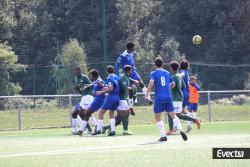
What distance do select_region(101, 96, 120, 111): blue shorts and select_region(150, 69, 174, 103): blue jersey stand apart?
3.65m

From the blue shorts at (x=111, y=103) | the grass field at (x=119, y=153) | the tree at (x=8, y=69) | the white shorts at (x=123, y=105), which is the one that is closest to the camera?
the grass field at (x=119, y=153)

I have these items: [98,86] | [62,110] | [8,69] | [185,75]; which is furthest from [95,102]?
[8,69]

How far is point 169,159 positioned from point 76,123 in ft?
36.0

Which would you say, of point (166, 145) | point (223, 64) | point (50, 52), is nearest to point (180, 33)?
point (223, 64)

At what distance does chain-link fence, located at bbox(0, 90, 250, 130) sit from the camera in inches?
1239

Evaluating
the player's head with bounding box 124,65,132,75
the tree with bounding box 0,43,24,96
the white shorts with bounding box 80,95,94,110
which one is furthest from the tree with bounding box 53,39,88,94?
the player's head with bounding box 124,65,132,75

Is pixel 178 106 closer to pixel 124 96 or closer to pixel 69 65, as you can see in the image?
pixel 124 96

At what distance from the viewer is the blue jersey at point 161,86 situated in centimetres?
1764

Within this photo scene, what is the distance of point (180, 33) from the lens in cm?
7088

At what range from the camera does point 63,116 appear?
1275 inches

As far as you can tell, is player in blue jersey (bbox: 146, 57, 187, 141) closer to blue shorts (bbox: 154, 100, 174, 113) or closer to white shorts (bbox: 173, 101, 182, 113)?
blue shorts (bbox: 154, 100, 174, 113)

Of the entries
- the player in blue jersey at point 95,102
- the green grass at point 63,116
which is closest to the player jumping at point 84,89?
the player in blue jersey at point 95,102

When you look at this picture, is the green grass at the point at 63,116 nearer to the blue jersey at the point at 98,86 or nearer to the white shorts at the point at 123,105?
the blue jersey at the point at 98,86

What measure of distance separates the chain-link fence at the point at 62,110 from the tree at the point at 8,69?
19790 millimetres
